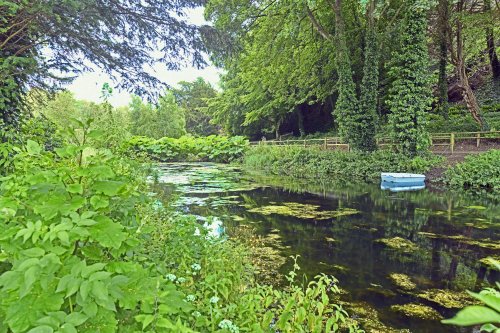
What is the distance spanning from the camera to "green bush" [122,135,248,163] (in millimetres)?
28734

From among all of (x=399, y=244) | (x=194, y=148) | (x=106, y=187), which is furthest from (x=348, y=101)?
(x=106, y=187)

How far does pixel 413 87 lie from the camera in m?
15.0

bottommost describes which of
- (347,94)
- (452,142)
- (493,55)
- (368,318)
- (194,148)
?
(368,318)

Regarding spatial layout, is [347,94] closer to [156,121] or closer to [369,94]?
[369,94]

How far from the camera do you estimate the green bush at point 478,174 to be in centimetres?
1179

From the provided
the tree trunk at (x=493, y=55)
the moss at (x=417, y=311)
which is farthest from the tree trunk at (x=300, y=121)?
the moss at (x=417, y=311)

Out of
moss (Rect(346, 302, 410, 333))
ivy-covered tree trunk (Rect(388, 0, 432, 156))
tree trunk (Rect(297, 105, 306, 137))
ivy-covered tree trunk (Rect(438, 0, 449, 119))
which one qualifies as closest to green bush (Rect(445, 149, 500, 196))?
ivy-covered tree trunk (Rect(388, 0, 432, 156))

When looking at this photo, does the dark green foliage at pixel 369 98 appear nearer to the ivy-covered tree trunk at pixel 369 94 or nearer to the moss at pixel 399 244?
the ivy-covered tree trunk at pixel 369 94

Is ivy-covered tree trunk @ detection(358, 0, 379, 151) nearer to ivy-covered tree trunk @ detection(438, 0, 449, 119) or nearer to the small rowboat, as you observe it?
ivy-covered tree trunk @ detection(438, 0, 449, 119)

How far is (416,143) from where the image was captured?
14.9 metres

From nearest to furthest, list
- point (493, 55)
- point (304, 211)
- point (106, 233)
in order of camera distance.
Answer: point (106, 233), point (304, 211), point (493, 55)

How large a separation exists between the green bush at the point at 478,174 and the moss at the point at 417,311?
32.3ft

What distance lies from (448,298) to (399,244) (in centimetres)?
210

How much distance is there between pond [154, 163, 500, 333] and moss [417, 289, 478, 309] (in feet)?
0.04
